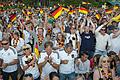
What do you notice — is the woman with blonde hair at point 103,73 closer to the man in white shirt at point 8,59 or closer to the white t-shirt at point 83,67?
the white t-shirt at point 83,67

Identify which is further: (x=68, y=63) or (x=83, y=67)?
(x=83, y=67)

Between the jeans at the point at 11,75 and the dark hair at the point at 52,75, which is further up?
the dark hair at the point at 52,75

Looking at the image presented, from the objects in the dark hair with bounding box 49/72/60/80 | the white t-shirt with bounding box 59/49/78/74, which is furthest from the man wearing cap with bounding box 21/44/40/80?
the white t-shirt with bounding box 59/49/78/74

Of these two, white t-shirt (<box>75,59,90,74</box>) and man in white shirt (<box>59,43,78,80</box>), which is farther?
white t-shirt (<box>75,59,90,74</box>)

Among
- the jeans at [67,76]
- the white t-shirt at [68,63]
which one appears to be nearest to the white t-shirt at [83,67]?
the jeans at [67,76]

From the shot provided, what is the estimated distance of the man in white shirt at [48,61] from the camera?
9.01 m

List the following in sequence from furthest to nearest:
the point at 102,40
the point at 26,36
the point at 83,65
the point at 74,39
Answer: the point at 26,36 → the point at 74,39 → the point at 102,40 → the point at 83,65

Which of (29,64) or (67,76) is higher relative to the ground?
(29,64)

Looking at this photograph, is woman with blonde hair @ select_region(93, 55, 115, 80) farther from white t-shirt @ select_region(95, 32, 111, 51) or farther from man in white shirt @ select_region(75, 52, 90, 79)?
white t-shirt @ select_region(95, 32, 111, 51)

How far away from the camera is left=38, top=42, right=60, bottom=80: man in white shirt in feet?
29.6

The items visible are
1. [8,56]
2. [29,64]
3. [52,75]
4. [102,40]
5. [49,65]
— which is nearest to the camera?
[52,75]

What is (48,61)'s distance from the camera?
29.8ft

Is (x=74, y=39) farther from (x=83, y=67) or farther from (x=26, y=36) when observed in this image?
(x=83, y=67)

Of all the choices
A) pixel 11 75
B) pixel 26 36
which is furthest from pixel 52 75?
pixel 26 36
